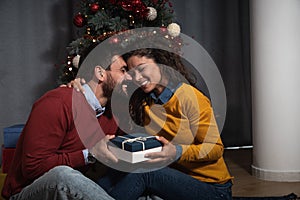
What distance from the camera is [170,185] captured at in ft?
4.99

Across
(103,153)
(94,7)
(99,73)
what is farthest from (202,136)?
(94,7)

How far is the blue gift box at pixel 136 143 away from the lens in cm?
144

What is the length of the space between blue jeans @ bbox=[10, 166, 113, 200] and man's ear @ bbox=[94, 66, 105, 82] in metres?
0.43

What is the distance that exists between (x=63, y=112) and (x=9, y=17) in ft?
5.76

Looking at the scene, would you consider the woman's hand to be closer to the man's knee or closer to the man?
the man

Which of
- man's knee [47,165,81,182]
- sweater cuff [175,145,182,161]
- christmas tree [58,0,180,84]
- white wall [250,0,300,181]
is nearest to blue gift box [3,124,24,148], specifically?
christmas tree [58,0,180,84]

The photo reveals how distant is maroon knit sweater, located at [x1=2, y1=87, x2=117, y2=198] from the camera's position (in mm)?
1430

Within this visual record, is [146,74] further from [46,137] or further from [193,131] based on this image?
[46,137]

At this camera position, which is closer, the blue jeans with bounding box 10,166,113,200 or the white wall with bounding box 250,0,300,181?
the blue jeans with bounding box 10,166,113,200

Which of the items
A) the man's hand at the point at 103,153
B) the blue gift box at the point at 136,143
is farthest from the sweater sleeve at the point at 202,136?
the man's hand at the point at 103,153

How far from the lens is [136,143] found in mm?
1451

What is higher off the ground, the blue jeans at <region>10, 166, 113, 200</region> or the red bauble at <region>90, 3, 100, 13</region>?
the red bauble at <region>90, 3, 100, 13</region>

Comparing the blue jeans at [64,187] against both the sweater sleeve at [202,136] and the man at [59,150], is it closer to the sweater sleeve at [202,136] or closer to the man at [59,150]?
the man at [59,150]

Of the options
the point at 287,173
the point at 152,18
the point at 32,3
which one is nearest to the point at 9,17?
the point at 32,3
